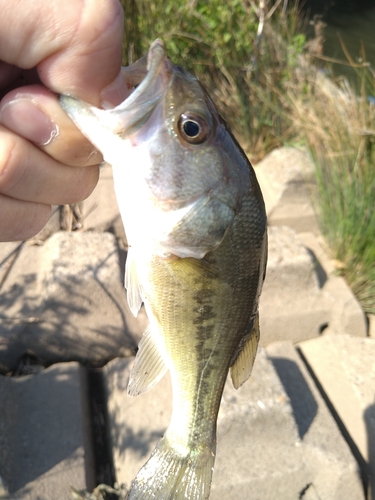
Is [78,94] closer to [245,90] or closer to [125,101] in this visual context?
[125,101]

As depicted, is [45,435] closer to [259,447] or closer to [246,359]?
[259,447]

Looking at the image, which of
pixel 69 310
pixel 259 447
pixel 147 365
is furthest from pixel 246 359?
pixel 69 310

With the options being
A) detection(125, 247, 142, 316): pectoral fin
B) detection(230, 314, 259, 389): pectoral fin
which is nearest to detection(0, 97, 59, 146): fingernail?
detection(125, 247, 142, 316): pectoral fin

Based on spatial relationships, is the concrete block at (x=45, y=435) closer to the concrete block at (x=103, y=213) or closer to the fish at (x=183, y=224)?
the fish at (x=183, y=224)

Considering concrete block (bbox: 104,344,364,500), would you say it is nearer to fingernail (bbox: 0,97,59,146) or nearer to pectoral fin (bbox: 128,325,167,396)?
pectoral fin (bbox: 128,325,167,396)

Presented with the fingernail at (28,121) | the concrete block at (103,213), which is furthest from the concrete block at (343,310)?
the fingernail at (28,121)

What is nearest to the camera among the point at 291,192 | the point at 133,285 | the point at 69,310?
the point at 133,285
